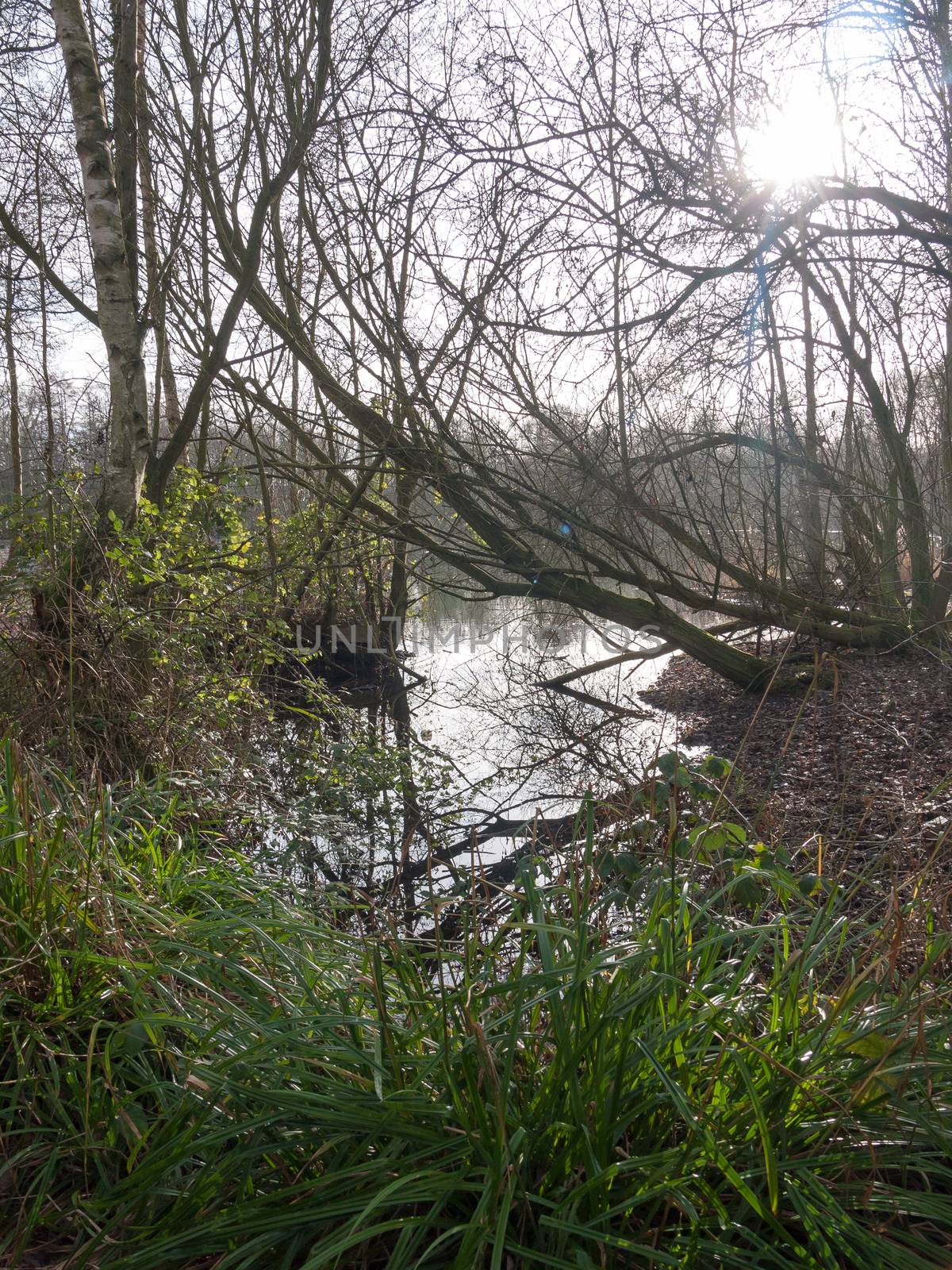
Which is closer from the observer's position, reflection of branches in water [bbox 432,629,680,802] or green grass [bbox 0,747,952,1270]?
green grass [bbox 0,747,952,1270]

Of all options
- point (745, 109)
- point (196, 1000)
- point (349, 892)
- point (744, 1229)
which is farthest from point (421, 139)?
point (744, 1229)

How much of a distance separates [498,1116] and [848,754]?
4.27 m

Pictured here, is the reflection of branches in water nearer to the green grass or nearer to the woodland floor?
the woodland floor

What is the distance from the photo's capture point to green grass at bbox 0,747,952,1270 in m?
1.42

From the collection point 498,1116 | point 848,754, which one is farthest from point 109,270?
point 498,1116

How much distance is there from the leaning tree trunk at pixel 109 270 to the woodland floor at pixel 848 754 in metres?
3.91

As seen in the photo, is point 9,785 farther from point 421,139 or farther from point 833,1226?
point 421,139

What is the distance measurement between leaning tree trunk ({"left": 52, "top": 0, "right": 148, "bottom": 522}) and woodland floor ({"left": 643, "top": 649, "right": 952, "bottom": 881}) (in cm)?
391

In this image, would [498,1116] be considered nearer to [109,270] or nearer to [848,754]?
[848,754]

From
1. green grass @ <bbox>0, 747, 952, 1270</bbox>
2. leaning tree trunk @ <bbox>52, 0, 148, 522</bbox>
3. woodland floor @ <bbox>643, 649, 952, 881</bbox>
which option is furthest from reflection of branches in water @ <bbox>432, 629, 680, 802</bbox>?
leaning tree trunk @ <bbox>52, 0, 148, 522</bbox>

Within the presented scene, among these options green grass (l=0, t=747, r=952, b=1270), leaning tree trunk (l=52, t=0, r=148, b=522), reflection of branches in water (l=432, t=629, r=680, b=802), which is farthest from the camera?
reflection of branches in water (l=432, t=629, r=680, b=802)

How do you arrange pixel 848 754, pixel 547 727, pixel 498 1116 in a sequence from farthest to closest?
pixel 547 727 < pixel 848 754 < pixel 498 1116

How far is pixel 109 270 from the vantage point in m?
5.57

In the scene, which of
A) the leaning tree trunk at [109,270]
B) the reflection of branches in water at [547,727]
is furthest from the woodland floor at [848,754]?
the leaning tree trunk at [109,270]
